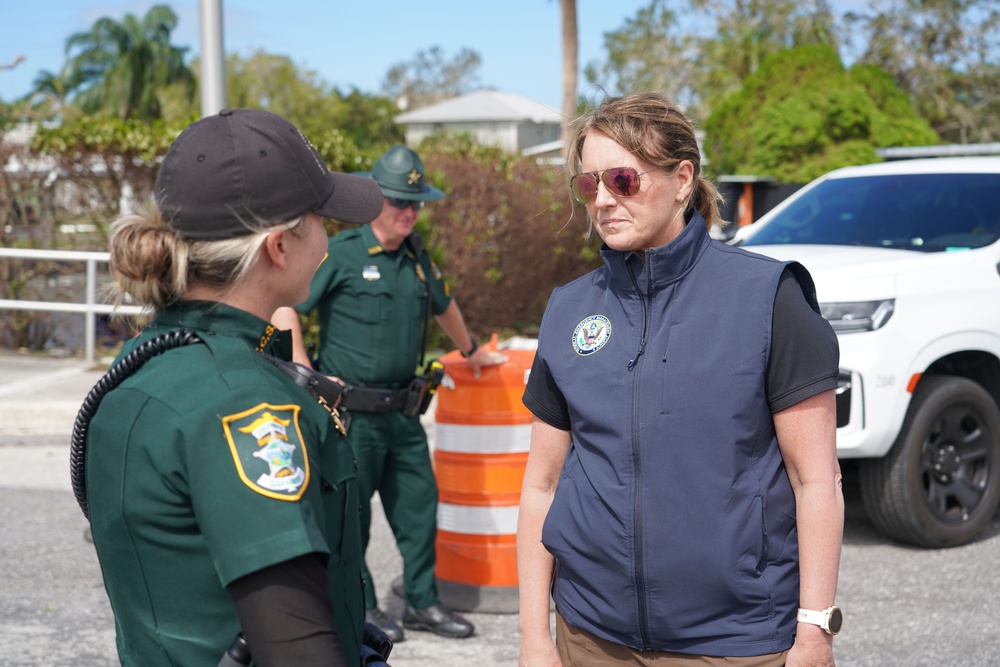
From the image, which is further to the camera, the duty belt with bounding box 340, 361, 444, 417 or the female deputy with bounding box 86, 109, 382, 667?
the duty belt with bounding box 340, 361, 444, 417

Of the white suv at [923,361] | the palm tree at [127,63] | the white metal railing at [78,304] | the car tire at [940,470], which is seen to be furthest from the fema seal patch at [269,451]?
the palm tree at [127,63]

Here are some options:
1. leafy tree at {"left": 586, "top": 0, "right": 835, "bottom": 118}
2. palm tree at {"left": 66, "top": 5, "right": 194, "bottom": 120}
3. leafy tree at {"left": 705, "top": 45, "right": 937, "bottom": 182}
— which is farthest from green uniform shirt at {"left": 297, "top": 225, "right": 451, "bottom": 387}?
palm tree at {"left": 66, "top": 5, "right": 194, "bottom": 120}

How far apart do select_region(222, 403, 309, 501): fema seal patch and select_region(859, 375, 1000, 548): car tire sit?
471 cm

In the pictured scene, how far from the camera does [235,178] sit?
62.8 inches

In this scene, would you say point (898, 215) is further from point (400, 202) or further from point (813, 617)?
point (813, 617)

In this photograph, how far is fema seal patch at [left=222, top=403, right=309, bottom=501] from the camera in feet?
4.81

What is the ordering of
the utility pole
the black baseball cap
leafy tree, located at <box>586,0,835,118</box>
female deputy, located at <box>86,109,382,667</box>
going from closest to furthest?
female deputy, located at <box>86,109,382,667</box>
the black baseball cap
the utility pole
leafy tree, located at <box>586,0,835,118</box>

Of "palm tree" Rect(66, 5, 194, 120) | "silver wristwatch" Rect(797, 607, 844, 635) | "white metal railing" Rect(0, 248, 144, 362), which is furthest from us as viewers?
"palm tree" Rect(66, 5, 194, 120)

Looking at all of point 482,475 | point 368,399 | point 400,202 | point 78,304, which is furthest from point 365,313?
point 78,304

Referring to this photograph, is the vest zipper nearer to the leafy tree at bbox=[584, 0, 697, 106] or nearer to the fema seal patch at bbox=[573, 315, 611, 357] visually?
the fema seal patch at bbox=[573, 315, 611, 357]

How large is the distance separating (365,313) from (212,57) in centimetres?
520

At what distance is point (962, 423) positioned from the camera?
590 centimetres

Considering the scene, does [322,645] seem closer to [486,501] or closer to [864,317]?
[486,501]

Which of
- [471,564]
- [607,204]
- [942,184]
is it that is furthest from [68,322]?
[607,204]
